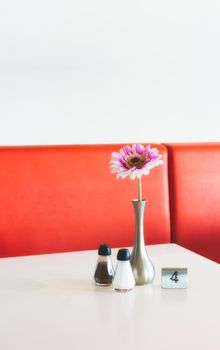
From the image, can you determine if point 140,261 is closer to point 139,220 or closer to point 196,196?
point 139,220

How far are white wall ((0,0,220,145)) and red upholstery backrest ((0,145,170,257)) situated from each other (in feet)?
2.34

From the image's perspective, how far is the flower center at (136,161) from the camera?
1.22m

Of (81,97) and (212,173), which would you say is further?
(81,97)

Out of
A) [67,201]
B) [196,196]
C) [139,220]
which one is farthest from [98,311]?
[196,196]

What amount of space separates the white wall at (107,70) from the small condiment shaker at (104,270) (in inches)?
56.1

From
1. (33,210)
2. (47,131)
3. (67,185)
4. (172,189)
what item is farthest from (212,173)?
(47,131)

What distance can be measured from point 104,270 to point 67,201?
69 centimetres

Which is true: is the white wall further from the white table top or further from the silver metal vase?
the silver metal vase

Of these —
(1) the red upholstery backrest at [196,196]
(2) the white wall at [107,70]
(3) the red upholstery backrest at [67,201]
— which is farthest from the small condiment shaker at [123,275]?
(2) the white wall at [107,70]

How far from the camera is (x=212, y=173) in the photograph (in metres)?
2.04

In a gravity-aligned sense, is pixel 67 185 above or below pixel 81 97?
below

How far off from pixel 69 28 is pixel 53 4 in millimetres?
143

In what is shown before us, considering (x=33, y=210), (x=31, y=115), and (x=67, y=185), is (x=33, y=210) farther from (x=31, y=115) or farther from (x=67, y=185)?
(x=31, y=115)

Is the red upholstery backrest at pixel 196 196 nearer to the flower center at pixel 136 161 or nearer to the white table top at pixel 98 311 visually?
the white table top at pixel 98 311
